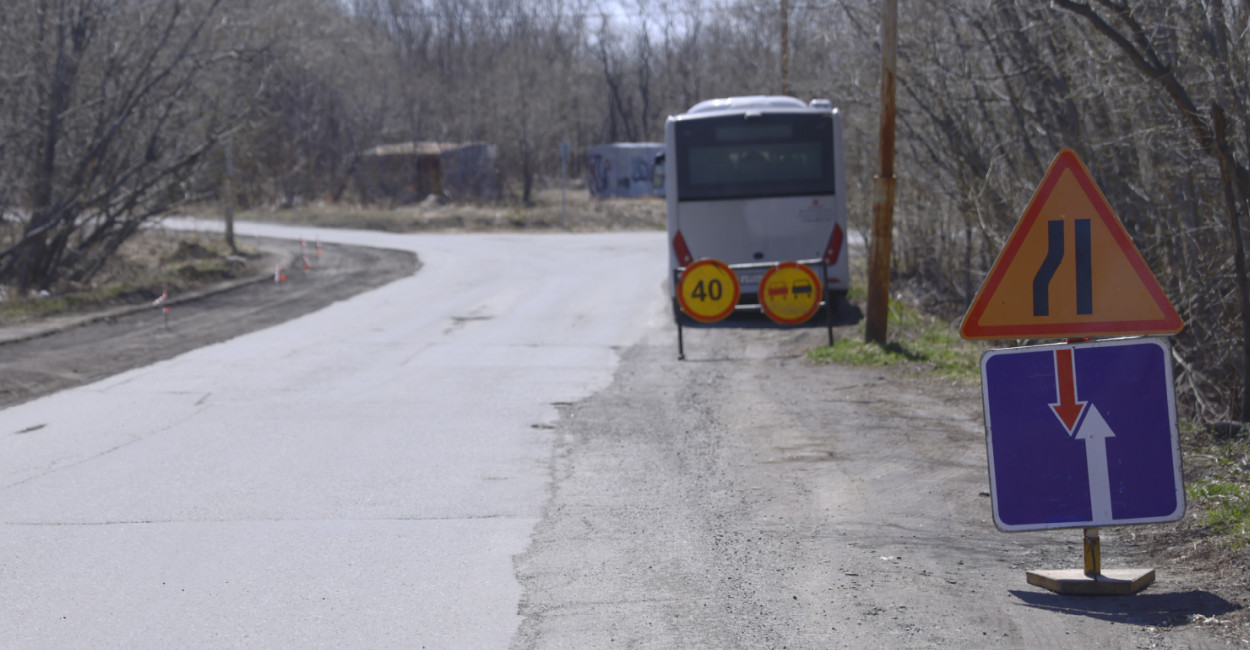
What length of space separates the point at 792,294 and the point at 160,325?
990 centimetres

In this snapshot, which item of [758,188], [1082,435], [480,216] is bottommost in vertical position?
[1082,435]

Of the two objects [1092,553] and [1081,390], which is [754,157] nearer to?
[1081,390]

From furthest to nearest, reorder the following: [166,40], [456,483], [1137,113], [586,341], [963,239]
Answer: [166,40] < [963,239] < [586,341] < [1137,113] < [456,483]

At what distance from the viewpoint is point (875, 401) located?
1056cm

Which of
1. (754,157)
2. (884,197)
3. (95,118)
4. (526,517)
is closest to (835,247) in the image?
(754,157)

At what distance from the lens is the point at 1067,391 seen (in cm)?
515

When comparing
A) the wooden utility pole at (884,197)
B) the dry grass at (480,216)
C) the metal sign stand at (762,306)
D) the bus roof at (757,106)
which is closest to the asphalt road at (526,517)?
the metal sign stand at (762,306)

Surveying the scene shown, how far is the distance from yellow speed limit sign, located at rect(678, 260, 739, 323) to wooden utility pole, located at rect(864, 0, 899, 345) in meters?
1.69

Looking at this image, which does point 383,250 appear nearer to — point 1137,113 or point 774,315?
point 774,315

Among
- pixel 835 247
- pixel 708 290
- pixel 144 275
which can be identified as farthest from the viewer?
pixel 144 275

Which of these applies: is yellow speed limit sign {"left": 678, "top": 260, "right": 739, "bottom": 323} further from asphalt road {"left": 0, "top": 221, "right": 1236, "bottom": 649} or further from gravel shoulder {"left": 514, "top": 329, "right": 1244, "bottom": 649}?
gravel shoulder {"left": 514, "top": 329, "right": 1244, "bottom": 649}

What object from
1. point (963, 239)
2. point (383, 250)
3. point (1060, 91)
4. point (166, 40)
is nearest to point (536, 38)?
point (383, 250)

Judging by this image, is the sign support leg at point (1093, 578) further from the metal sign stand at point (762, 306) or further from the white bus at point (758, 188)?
the white bus at point (758, 188)

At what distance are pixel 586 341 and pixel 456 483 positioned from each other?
8.05 m
